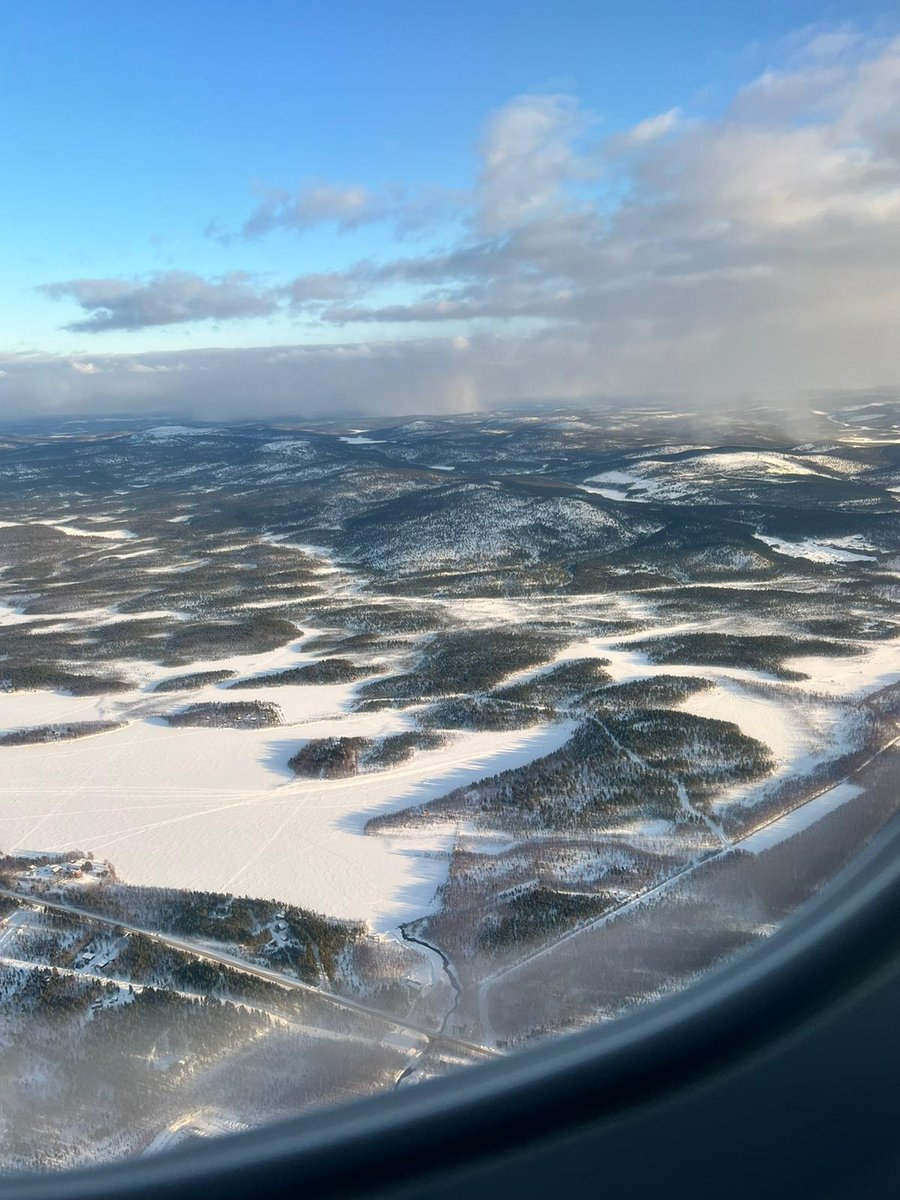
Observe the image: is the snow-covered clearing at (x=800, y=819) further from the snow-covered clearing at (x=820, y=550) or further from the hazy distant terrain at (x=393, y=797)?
the snow-covered clearing at (x=820, y=550)

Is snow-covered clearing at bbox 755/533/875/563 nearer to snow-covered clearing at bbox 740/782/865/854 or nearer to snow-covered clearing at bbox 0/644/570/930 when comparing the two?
snow-covered clearing at bbox 0/644/570/930

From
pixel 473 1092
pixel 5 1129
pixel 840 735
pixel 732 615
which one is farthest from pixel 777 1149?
pixel 732 615

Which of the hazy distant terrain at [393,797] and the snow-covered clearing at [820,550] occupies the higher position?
the snow-covered clearing at [820,550]

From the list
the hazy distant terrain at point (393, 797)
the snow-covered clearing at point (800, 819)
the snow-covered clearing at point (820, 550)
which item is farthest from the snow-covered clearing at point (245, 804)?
the snow-covered clearing at point (820, 550)

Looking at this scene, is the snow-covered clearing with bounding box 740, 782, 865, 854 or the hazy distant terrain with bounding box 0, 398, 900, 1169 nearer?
the hazy distant terrain with bounding box 0, 398, 900, 1169

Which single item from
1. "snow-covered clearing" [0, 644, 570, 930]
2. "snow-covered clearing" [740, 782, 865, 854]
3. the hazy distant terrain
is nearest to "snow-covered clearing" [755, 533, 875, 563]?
the hazy distant terrain

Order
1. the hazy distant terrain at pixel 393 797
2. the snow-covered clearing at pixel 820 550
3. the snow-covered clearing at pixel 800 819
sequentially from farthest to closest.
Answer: the snow-covered clearing at pixel 820 550 → the snow-covered clearing at pixel 800 819 → the hazy distant terrain at pixel 393 797

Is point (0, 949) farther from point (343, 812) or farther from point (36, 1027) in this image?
point (343, 812)

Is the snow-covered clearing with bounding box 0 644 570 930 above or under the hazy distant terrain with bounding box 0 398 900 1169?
under

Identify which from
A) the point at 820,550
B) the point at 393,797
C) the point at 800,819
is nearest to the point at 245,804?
the point at 393,797
